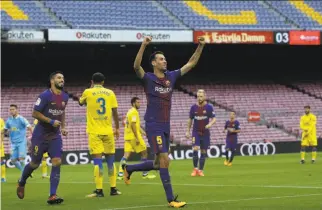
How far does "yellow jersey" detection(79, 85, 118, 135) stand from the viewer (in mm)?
15727

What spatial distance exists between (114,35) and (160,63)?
2716 cm

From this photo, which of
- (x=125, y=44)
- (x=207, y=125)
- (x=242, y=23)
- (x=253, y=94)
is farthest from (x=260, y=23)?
(x=207, y=125)

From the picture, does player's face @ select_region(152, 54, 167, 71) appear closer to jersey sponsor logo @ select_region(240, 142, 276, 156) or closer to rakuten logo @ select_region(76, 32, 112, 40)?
rakuten logo @ select_region(76, 32, 112, 40)

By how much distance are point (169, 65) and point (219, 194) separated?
3293 centimetres

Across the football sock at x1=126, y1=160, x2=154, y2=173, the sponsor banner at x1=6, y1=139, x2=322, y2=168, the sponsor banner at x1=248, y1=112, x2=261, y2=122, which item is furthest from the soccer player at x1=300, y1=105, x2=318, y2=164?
the football sock at x1=126, y1=160, x2=154, y2=173

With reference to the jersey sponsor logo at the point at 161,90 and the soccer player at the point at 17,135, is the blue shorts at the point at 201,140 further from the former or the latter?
the jersey sponsor logo at the point at 161,90

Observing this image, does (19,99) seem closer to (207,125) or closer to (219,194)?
(207,125)

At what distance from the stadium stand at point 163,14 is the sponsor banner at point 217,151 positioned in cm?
749

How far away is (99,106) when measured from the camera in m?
15.8

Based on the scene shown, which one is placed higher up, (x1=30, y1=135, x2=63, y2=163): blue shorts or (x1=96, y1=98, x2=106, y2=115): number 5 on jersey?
(x1=96, y1=98, x2=106, y2=115): number 5 on jersey

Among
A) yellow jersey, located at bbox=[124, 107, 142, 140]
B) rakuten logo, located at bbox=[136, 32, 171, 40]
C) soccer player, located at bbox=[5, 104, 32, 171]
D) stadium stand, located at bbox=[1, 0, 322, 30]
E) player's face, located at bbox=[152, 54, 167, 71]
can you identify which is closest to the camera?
player's face, located at bbox=[152, 54, 167, 71]

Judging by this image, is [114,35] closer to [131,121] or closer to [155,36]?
[155,36]

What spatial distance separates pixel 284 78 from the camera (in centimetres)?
5069

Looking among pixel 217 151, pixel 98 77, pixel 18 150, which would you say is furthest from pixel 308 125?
pixel 98 77
